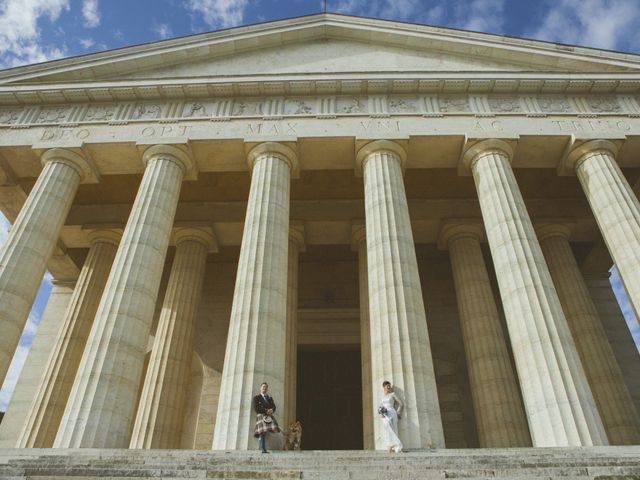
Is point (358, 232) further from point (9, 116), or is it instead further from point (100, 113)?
point (9, 116)

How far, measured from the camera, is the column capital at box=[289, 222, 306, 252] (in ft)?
78.5

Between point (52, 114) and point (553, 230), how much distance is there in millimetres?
22859

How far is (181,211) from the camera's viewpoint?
2486 centimetres

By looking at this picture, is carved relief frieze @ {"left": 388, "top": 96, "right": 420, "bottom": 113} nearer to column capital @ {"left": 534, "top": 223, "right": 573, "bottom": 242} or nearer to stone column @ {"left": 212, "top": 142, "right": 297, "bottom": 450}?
stone column @ {"left": 212, "top": 142, "right": 297, "bottom": 450}

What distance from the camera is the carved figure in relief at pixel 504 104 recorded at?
68.6 ft

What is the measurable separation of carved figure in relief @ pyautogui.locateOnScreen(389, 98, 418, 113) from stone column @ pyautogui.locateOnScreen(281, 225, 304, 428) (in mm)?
6949

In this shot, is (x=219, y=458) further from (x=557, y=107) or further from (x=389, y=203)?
(x=557, y=107)

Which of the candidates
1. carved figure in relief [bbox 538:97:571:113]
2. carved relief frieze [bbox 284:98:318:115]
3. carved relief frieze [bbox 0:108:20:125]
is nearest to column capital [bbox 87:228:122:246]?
carved relief frieze [bbox 0:108:20:125]

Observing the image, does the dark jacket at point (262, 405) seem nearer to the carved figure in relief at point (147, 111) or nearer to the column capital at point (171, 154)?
the column capital at point (171, 154)

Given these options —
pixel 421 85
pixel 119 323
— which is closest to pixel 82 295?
pixel 119 323

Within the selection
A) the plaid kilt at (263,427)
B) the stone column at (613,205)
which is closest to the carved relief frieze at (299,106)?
the stone column at (613,205)

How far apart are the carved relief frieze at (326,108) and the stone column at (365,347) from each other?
5882 millimetres

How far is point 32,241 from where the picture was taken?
691 inches

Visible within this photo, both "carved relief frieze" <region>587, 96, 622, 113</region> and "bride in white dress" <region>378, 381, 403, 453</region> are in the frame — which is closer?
"bride in white dress" <region>378, 381, 403, 453</region>
